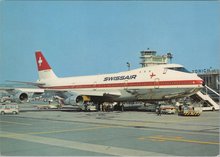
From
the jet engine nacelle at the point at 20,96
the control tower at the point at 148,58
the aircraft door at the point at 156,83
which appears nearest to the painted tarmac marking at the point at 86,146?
the aircraft door at the point at 156,83

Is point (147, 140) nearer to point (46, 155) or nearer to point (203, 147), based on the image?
point (203, 147)

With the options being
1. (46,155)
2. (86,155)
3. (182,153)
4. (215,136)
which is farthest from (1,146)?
(215,136)

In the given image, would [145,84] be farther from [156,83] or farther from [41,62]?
[41,62]

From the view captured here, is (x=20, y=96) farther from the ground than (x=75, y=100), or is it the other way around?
(x=20, y=96)

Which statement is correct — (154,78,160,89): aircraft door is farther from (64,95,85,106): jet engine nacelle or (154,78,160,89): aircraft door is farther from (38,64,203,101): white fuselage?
(64,95,85,106): jet engine nacelle

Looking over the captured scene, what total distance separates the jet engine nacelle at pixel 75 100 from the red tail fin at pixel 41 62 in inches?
524

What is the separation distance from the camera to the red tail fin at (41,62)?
51.5 metres

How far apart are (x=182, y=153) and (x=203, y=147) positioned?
1616 mm

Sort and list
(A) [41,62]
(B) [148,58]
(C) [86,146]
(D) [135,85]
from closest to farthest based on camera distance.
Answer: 1. (C) [86,146]
2. (D) [135,85]
3. (A) [41,62]
4. (B) [148,58]

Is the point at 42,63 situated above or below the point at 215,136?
above

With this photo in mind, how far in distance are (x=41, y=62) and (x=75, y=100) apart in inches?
610

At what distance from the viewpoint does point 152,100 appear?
37.5m

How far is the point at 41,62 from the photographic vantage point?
2053 inches

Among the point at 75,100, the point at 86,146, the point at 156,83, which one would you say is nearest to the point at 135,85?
the point at 156,83
